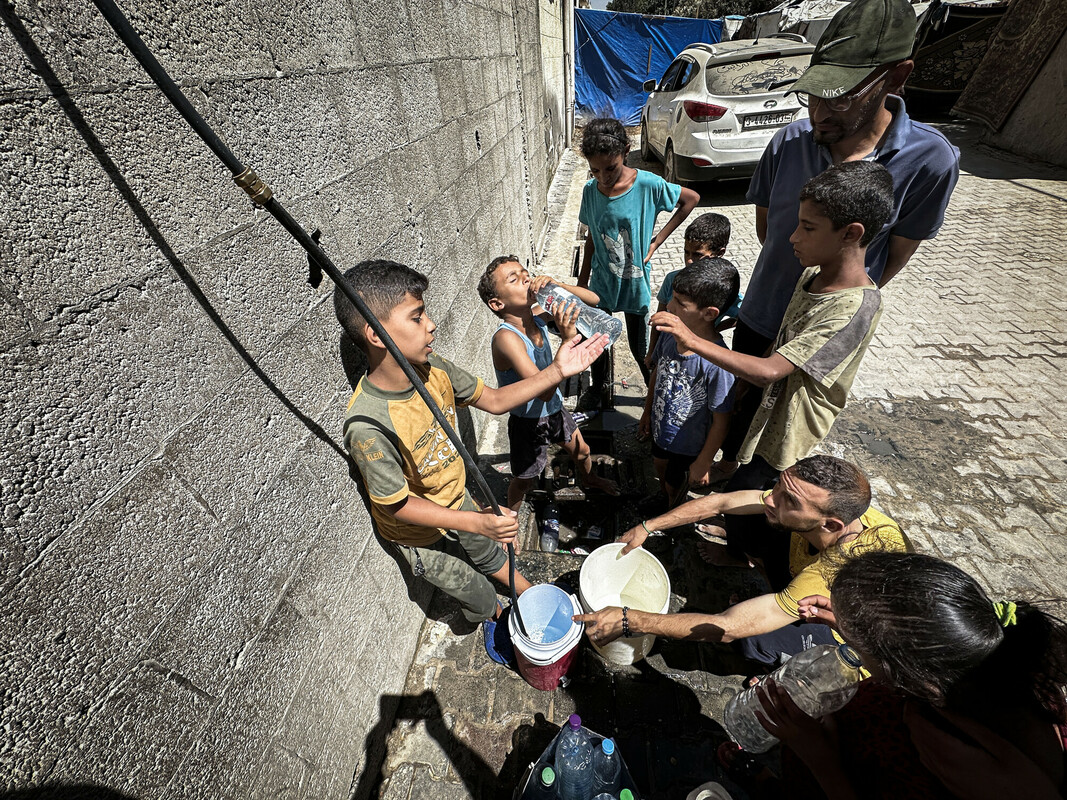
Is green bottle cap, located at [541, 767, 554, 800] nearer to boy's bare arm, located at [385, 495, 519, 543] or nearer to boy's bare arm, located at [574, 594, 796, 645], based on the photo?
boy's bare arm, located at [574, 594, 796, 645]

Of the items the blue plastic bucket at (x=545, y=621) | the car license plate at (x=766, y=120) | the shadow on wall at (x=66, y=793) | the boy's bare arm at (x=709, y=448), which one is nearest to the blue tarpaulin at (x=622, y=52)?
the car license plate at (x=766, y=120)

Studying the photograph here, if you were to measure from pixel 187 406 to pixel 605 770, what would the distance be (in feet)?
6.23

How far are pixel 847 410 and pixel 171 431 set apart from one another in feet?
15.3

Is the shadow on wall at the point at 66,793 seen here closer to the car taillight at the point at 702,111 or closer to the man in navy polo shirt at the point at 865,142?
the man in navy polo shirt at the point at 865,142

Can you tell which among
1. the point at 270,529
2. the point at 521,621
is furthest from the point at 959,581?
the point at 270,529

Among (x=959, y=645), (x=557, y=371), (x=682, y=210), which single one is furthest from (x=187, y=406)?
(x=682, y=210)

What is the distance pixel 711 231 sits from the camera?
3.10 meters

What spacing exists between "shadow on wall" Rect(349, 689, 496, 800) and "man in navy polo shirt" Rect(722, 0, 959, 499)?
79.5 inches

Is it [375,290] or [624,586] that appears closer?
[375,290]

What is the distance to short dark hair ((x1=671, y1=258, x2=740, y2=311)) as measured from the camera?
94.5 inches

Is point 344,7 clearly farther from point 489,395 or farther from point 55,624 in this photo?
point 55,624

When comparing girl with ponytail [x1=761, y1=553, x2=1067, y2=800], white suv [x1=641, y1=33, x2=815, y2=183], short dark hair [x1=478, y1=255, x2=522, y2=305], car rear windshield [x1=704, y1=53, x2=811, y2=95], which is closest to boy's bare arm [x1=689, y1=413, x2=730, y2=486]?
girl with ponytail [x1=761, y1=553, x2=1067, y2=800]

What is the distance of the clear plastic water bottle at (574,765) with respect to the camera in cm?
174

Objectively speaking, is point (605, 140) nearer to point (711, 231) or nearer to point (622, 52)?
point (711, 231)
